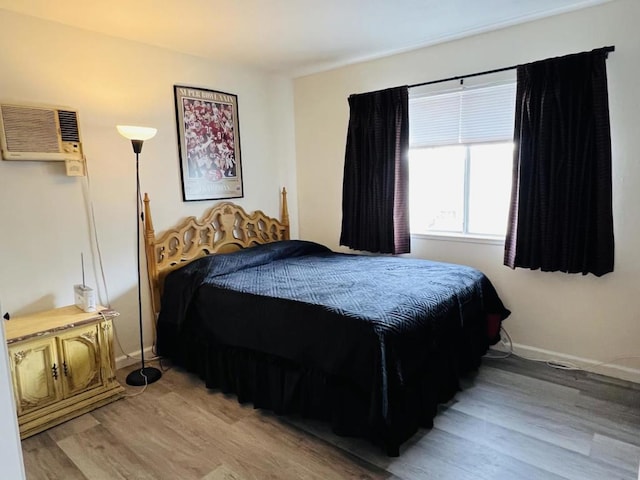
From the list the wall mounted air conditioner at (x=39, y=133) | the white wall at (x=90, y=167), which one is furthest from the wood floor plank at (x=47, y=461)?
the wall mounted air conditioner at (x=39, y=133)

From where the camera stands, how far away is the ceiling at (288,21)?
248 cm

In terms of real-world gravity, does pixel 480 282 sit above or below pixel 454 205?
below

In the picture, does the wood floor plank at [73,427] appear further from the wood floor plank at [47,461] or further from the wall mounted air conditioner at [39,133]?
the wall mounted air conditioner at [39,133]

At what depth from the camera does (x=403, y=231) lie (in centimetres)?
354

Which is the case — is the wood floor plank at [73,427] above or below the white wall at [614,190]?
below

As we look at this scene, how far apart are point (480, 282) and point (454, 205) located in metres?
0.78

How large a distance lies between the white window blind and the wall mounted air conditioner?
254cm

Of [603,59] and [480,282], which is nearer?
[603,59]

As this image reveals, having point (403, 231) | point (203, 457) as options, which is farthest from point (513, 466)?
point (403, 231)

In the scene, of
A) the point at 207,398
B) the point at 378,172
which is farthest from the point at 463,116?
the point at 207,398

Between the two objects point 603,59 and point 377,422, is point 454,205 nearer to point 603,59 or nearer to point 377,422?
point 603,59

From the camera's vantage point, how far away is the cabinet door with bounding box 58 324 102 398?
2.42 meters

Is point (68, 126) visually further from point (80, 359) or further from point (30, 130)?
point (80, 359)

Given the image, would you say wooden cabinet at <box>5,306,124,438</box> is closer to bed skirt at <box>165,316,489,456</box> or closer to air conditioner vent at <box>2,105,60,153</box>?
bed skirt at <box>165,316,489,456</box>
